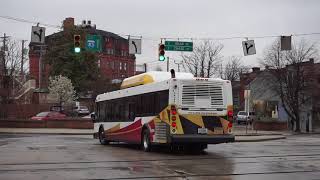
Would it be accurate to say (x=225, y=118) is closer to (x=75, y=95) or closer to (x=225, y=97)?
(x=225, y=97)

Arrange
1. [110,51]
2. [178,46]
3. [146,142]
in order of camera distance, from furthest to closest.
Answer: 1. [110,51]
2. [178,46]
3. [146,142]

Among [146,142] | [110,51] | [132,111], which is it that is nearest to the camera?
[146,142]

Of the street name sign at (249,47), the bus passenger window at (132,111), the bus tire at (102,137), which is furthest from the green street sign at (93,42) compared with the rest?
the bus passenger window at (132,111)

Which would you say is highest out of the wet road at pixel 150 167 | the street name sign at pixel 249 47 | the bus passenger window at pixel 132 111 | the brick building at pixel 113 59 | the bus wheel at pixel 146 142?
the brick building at pixel 113 59

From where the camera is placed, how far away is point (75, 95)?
8962 centimetres

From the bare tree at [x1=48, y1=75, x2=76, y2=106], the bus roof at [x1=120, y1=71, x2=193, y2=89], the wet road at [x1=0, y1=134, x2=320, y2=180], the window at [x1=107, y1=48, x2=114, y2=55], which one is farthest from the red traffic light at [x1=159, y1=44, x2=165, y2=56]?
the window at [x1=107, y1=48, x2=114, y2=55]

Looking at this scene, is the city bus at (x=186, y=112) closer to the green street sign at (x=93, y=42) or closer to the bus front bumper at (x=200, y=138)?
the bus front bumper at (x=200, y=138)

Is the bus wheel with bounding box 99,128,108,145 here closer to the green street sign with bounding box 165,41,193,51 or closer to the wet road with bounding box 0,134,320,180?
the wet road with bounding box 0,134,320,180

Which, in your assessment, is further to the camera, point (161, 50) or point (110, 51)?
point (110, 51)

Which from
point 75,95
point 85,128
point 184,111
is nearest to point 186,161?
point 184,111

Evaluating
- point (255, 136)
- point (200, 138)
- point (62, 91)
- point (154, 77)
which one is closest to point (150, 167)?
point (200, 138)

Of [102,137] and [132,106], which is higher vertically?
[132,106]

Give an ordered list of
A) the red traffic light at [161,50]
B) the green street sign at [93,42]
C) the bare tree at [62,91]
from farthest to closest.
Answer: the bare tree at [62,91]
the green street sign at [93,42]
the red traffic light at [161,50]

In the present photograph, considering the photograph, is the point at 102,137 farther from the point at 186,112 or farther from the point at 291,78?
the point at 291,78
